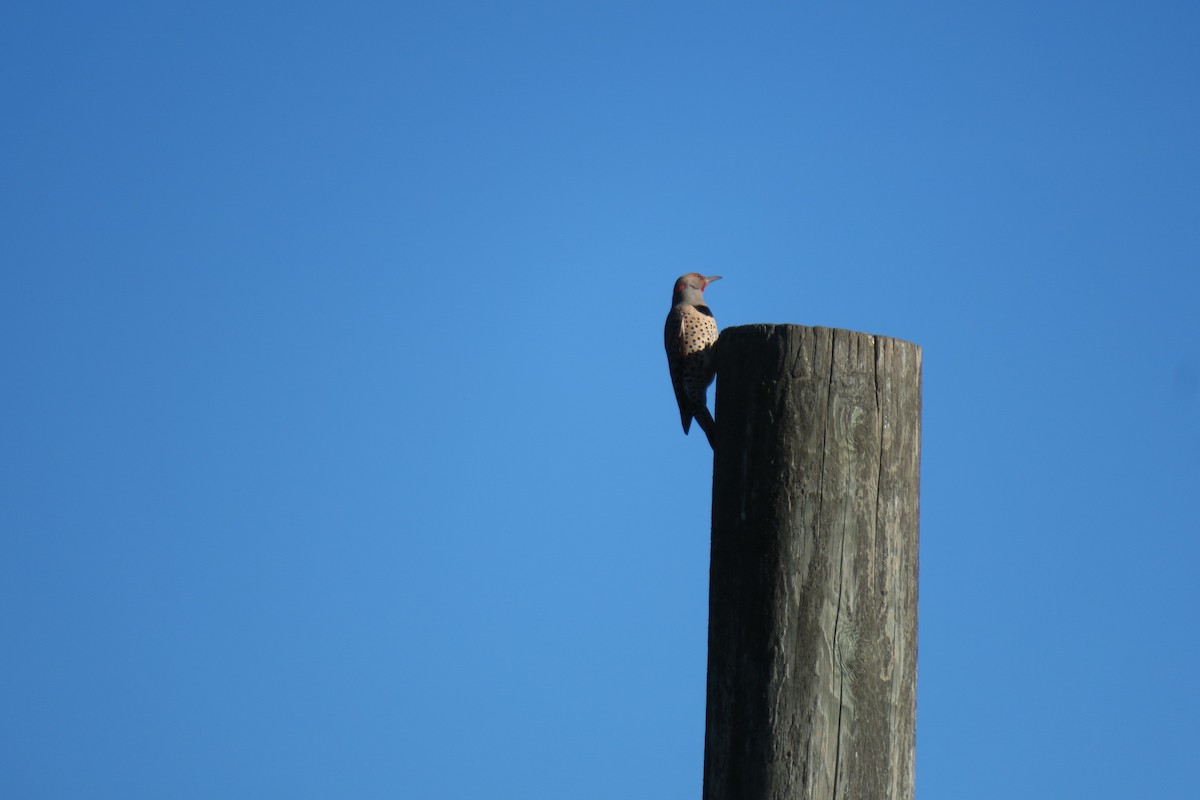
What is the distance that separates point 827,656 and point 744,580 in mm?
265

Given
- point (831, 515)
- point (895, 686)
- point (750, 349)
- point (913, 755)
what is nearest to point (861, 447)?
point (831, 515)

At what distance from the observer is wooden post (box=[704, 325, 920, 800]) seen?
2760 millimetres

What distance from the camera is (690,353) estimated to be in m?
5.64

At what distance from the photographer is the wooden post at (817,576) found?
109 inches

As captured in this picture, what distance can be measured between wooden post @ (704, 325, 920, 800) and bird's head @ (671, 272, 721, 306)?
3126mm

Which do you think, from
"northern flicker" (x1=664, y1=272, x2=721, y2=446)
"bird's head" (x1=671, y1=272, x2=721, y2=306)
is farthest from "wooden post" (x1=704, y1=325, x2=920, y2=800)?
"bird's head" (x1=671, y1=272, x2=721, y2=306)

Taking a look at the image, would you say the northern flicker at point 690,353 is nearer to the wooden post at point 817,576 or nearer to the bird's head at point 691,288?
the bird's head at point 691,288

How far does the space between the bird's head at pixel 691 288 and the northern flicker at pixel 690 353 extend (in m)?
0.05

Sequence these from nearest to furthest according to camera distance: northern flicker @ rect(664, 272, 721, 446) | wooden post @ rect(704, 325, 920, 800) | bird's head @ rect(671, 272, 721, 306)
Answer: wooden post @ rect(704, 325, 920, 800) → northern flicker @ rect(664, 272, 721, 446) → bird's head @ rect(671, 272, 721, 306)

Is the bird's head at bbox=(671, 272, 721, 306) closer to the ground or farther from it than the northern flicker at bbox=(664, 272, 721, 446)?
farther from it

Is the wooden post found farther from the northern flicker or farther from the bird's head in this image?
the bird's head

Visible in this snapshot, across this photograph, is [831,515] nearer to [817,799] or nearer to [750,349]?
[750,349]

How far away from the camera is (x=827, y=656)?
9.07 feet

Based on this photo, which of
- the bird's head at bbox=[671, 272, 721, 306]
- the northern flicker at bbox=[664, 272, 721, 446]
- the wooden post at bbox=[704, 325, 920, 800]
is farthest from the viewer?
the bird's head at bbox=[671, 272, 721, 306]
